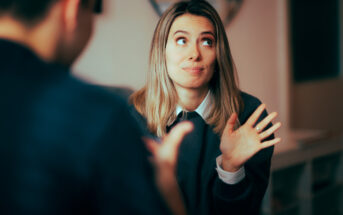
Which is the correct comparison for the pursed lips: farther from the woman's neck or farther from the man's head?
the man's head

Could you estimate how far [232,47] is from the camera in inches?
25.6

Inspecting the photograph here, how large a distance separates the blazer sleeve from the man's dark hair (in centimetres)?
38

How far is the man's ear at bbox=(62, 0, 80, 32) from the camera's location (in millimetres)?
371

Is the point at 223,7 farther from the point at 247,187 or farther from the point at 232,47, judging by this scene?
the point at 247,187

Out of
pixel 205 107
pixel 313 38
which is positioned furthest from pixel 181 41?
pixel 313 38

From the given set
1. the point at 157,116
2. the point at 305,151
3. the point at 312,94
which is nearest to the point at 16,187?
the point at 157,116

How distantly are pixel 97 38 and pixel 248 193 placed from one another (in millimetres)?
384

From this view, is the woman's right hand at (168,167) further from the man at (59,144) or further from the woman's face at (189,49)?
the woman's face at (189,49)

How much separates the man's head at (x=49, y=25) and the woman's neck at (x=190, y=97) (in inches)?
9.0

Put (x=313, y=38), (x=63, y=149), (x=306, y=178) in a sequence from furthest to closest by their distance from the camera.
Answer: (x=313, y=38) < (x=306, y=178) < (x=63, y=149)

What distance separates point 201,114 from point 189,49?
0.40 feet

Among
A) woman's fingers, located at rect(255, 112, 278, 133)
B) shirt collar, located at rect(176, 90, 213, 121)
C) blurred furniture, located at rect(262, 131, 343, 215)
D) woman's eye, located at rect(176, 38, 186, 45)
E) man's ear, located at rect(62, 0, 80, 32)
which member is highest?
man's ear, located at rect(62, 0, 80, 32)

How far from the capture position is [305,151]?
1.25m

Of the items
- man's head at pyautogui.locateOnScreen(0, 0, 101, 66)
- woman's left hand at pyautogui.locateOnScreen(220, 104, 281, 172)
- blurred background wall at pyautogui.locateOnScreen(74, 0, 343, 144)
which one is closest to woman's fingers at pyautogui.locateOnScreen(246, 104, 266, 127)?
woman's left hand at pyautogui.locateOnScreen(220, 104, 281, 172)
